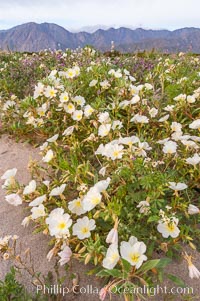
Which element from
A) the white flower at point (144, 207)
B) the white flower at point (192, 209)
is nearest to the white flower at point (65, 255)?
the white flower at point (144, 207)

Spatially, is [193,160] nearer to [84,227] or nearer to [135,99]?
[84,227]

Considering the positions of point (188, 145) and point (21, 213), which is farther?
point (21, 213)

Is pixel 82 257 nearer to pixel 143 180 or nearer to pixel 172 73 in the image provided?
pixel 143 180

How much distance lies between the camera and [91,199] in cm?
224

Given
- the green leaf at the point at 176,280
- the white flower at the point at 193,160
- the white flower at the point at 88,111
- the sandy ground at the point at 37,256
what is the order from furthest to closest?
1. the white flower at the point at 88,111
2. the white flower at the point at 193,160
3. the sandy ground at the point at 37,256
4. the green leaf at the point at 176,280

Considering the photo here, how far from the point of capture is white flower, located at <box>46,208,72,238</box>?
7.05 feet

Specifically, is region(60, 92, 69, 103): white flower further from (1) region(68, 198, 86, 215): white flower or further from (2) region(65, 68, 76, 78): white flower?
(1) region(68, 198, 86, 215): white flower

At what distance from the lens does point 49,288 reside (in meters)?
2.17

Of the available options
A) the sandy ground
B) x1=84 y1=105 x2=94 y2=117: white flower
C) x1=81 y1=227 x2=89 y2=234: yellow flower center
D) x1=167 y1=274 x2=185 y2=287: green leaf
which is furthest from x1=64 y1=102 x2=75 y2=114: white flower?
x1=167 y1=274 x2=185 y2=287: green leaf

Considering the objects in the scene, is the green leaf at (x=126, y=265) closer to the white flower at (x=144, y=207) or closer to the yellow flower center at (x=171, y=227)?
the yellow flower center at (x=171, y=227)

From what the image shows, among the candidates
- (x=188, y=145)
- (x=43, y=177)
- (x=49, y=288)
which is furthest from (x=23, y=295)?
(x=188, y=145)

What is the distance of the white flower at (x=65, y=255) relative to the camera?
2154mm

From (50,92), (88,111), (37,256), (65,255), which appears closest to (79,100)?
(88,111)

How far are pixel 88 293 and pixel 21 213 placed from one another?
107cm
